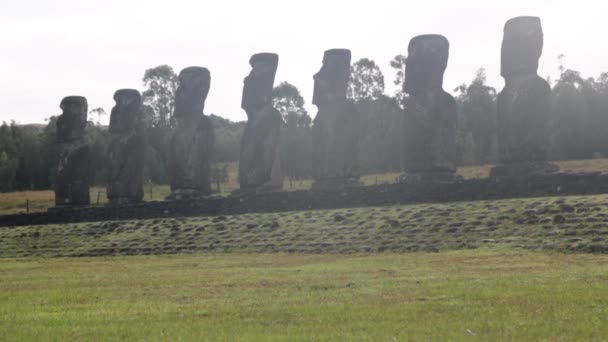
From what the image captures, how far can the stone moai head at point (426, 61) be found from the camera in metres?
27.3

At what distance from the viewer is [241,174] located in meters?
30.8

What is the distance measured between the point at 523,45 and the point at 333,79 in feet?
23.3

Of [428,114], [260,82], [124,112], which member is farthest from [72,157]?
[428,114]

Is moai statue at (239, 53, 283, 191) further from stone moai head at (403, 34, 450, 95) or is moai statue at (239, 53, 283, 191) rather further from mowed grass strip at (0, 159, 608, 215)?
→ mowed grass strip at (0, 159, 608, 215)

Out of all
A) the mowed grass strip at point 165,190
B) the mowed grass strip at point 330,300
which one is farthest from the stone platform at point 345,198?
the mowed grass strip at point 165,190

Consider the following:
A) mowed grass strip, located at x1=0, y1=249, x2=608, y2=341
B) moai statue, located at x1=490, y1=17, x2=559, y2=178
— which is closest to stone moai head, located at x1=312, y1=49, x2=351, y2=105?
moai statue, located at x1=490, y1=17, x2=559, y2=178

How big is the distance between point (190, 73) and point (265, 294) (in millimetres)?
20918

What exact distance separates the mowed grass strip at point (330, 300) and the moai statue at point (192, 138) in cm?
1392

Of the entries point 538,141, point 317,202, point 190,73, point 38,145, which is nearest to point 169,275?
point 317,202

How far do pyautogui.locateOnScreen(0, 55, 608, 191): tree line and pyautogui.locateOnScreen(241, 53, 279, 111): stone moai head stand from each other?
Result: 1903 centimetres

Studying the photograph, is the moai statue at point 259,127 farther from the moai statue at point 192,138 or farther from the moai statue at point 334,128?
the moai statue at point 334,128

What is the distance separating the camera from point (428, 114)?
1067 inches

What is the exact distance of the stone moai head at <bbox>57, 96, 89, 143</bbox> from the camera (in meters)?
34.7

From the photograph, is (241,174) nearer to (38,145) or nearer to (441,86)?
(441,86)
